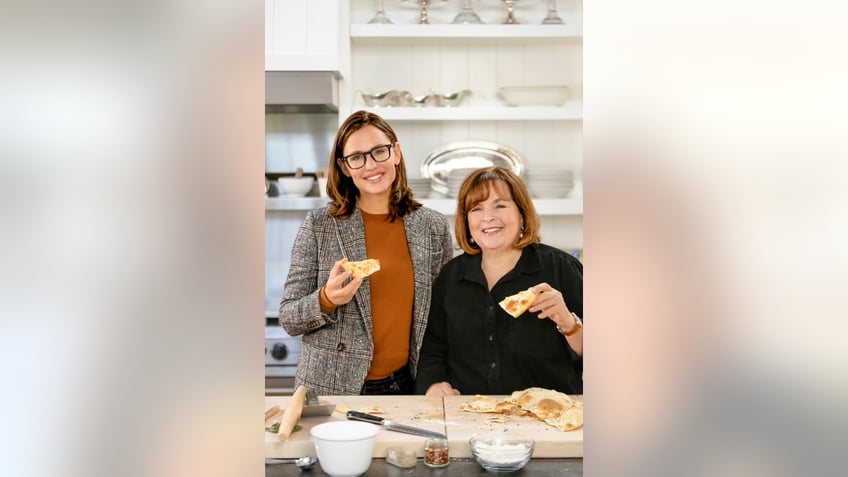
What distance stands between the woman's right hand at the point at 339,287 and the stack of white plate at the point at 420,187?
122 centimetres

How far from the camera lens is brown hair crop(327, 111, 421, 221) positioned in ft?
6.98

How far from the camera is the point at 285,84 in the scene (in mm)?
2934

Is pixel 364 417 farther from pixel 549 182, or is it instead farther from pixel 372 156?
pixel 549 182

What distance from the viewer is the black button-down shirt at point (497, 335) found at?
6.46ft

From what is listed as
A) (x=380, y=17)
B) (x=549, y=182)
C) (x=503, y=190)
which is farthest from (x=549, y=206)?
(x=380, y=17)

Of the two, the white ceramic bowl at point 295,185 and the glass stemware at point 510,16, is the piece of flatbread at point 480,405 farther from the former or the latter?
the glass stemware at point 510,16

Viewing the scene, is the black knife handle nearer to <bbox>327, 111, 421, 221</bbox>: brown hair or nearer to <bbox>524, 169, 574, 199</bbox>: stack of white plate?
<bbox>327, 111, 421, 221</bbox>: brown hair

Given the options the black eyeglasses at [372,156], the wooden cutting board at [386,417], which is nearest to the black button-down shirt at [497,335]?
the wooden cutting board at [386,417]

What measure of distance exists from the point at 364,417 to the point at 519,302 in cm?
54

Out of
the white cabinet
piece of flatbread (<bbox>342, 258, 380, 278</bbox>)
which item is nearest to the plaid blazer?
piece of flatbread (<bbox>342, 258, 380, 278</bbox>)
